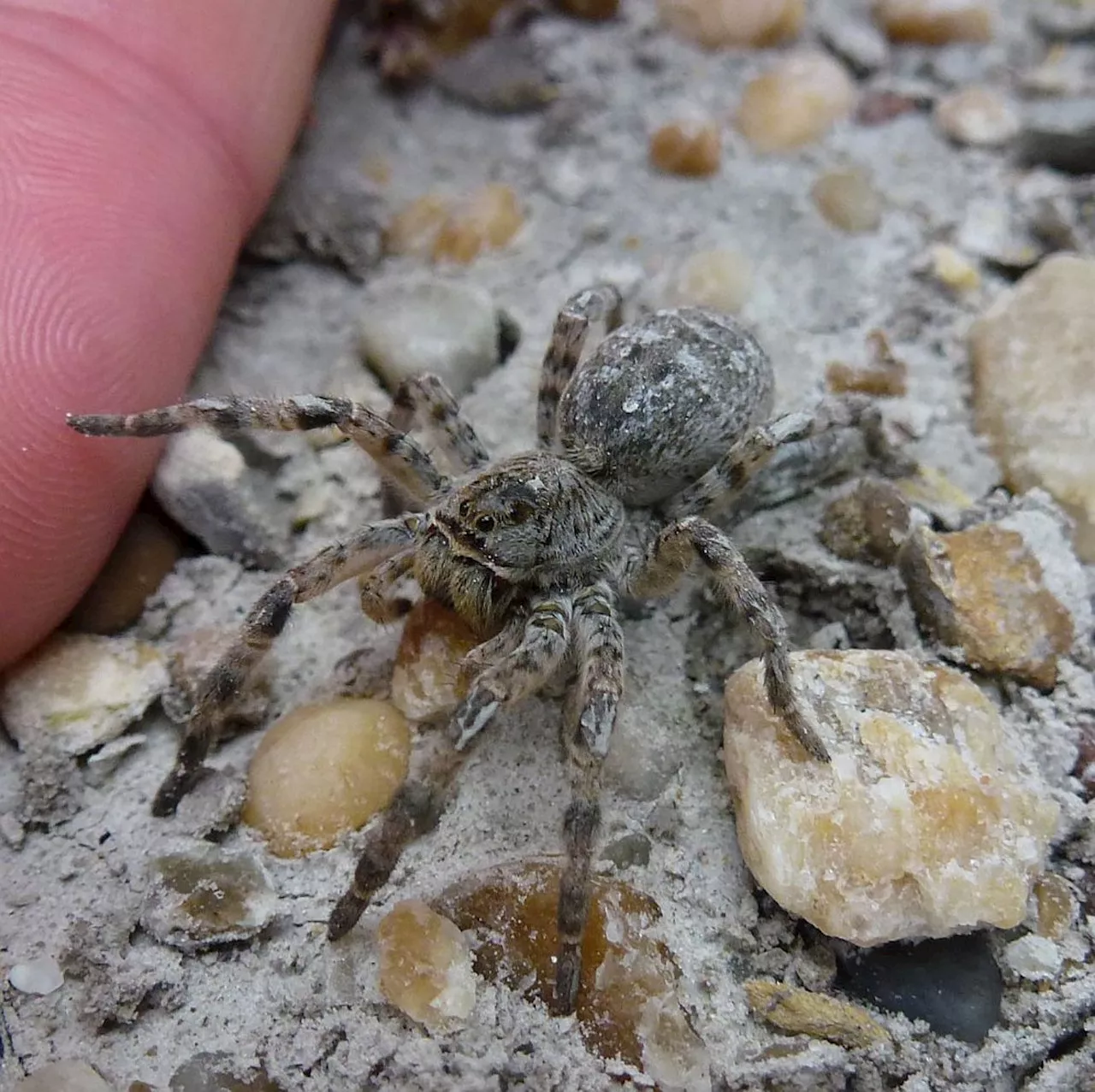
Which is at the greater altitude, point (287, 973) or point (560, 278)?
point (560, 278)

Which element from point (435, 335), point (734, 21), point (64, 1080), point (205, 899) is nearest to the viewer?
point (64, 1080)

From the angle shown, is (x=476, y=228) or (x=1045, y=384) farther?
(x=476, y=228)

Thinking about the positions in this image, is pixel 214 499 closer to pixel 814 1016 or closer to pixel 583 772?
pixel 583 772

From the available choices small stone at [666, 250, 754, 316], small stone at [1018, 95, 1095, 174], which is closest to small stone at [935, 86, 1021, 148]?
small stone at [1018, 95, 1095, 174]

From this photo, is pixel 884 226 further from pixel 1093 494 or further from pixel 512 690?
pixel 512 690

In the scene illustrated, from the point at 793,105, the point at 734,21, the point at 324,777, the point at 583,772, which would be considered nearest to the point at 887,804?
the point at 583,772

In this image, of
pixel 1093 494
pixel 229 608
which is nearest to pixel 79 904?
pixel 229 608
